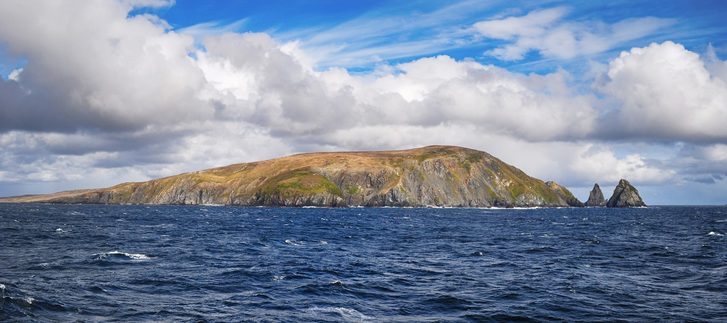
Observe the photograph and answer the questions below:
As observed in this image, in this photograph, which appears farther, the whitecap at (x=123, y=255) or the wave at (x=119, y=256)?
the whitecap at (x=123, y=255)

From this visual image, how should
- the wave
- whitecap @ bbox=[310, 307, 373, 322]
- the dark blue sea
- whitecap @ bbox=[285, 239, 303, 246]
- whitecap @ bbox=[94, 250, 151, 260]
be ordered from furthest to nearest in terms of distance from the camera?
whitecap @ bbox=[285, 239, 303, 246] → whitecap @ bbox=[94, 250, 151, 260] → the wave → the dark blue sea → whitecap @ bbox=[310, 307, 373, 322]

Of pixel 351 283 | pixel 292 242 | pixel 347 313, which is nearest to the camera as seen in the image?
pixel 347 313

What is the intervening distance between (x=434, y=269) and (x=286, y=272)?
1384 centimetres

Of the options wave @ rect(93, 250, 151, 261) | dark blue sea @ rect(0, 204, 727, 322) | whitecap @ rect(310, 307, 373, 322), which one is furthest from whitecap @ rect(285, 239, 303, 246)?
whitecap @ rect(310, 307, 373, 322)

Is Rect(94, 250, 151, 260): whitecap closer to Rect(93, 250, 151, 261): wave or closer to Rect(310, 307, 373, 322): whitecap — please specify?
Rect(93, 250, 151, 261): wave

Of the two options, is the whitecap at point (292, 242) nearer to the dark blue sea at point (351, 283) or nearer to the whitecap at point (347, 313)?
the dark blue sea at point (351, 283)

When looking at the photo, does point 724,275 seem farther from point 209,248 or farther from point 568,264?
point 209,248

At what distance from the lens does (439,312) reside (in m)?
31.1

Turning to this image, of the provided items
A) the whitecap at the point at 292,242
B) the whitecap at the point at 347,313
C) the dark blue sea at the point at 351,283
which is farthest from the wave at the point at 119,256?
the whitecap at the point at 347,313

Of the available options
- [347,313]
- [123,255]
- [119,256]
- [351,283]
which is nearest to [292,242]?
[123,255]

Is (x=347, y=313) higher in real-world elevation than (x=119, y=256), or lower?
lower

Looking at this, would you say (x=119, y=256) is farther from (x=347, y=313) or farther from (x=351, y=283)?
(x=347, y=313)

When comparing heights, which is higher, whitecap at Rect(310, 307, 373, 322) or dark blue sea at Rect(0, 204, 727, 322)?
dark blue sea at Rect(0, 204, 727, 322)

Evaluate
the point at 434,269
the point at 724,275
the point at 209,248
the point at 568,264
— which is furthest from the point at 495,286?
the point at 209,248
